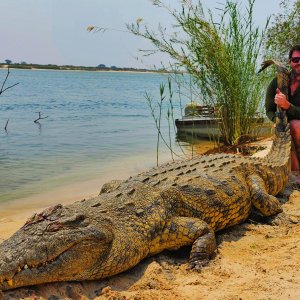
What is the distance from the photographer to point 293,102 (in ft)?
21.3

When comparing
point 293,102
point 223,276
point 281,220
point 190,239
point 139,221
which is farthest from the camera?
point 293,102

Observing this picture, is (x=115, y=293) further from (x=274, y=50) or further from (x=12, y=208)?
(x=274, y=50)

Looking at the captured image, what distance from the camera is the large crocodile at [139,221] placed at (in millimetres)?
3129

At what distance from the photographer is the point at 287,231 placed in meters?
4.66

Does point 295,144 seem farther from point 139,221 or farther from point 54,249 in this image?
point 54,249

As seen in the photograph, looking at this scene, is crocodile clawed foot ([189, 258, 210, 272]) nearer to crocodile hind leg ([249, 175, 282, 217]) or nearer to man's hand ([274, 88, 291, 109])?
crocodile hind leg ([249, 175, 282, 217])

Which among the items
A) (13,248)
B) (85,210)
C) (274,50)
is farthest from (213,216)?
(274,50)

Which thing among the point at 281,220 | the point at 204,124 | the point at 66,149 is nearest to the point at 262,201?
the point at 281,220

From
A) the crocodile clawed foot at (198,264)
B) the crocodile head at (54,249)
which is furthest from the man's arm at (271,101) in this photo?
the crocodile head at (54,249)

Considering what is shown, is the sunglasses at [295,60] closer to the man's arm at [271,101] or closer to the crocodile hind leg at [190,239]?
the man's arm at [271,101]

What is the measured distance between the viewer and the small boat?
32.4ft

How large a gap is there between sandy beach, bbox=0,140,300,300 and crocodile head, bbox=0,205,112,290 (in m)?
0.11

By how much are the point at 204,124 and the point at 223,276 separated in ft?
26.0

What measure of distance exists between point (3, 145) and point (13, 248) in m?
10.2
